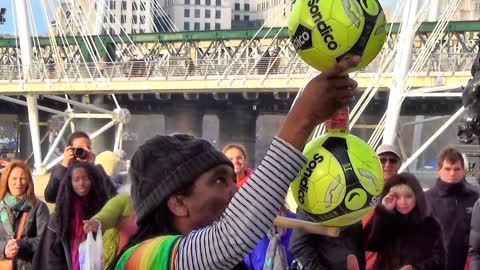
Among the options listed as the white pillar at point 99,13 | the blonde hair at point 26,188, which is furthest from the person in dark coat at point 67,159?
the white pillar at point 99,13

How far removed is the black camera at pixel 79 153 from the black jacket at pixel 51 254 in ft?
1.93

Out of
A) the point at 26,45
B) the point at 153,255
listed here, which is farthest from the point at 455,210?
the point at 26,45

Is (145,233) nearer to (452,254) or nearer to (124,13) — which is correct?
(452,254)

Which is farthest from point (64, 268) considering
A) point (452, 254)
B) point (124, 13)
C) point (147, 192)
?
point (124, 13)

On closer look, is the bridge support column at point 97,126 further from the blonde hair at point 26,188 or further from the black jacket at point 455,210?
the black jacket at point 455,210

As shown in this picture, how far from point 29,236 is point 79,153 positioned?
2.18 ft

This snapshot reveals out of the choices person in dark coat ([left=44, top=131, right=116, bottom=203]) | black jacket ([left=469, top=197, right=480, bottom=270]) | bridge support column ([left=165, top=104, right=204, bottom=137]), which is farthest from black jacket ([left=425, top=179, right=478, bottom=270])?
bridge support column ([left=165, top=104, right=204, bottom=137])

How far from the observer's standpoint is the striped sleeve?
1693 mm

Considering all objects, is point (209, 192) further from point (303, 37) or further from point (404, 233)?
point (404, 233)

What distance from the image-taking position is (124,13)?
102625 millimetres

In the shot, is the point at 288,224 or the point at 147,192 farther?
the point at 288,224

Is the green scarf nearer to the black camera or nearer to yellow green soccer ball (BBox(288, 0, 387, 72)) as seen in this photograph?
the black camera

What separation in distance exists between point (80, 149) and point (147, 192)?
10.6ft

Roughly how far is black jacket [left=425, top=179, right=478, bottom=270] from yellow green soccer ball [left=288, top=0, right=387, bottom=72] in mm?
2829
